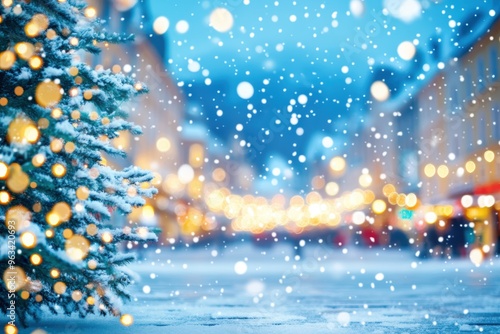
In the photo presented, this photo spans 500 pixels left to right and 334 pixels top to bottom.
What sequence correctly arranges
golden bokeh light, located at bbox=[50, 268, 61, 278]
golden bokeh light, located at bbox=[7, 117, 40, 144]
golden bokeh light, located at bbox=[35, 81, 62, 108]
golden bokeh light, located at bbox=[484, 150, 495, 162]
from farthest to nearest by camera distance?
golden bokeh light, located at bbox=[484, 150, 495, 162] → golden bokeh light, located at bbox=[35, 81, 62, 108] → golden bokeh light, located at bbox=[50, 268, 61, 278] → golden bokeh light, located at bbox=[7, 117, 40, 144]

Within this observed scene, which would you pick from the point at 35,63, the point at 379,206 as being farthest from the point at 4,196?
the point at 379,206

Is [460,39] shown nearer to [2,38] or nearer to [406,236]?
[406,236]

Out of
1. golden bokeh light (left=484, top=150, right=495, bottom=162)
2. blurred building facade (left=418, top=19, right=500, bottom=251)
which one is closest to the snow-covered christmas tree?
blurred building facade (left=418, top=19, right=500, bottom=251)

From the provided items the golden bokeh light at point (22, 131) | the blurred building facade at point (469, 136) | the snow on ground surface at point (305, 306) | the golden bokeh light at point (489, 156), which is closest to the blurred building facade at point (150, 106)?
the blurred building facade at point (469, 136)

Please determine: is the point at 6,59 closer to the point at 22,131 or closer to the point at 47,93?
the point at 47,93

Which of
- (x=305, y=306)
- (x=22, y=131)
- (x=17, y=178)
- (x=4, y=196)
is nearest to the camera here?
(x=17, y=178)

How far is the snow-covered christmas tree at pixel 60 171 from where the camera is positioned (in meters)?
6.94

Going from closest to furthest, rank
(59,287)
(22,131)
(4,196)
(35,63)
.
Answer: (22,131), (4,196), (35,63), (59,287)

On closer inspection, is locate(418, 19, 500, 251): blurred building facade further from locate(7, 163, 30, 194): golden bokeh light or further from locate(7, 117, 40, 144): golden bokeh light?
locate(7, 163, 30, 194): golden bokeh light

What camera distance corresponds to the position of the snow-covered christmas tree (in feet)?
22.8

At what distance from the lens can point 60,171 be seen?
25.0ft

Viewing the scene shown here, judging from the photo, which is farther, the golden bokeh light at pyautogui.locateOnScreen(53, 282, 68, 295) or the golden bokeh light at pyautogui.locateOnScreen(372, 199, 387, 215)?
the golden bokeh light at pyautogui.locateOnScreen(372, 199, 387, 215)

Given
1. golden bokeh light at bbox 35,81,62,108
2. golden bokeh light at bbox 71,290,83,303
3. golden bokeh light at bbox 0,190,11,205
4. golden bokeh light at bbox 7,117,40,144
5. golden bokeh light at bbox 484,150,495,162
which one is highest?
golden bokeh light at bbox 484,150,495,162

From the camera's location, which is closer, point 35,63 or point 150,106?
point 35,63
